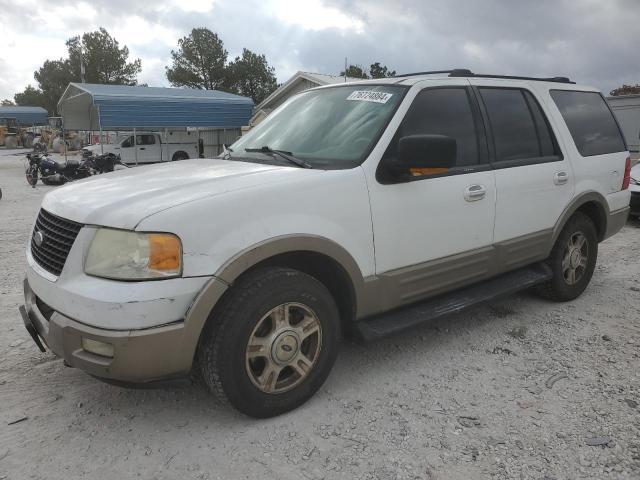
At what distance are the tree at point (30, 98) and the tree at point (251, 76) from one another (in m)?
27.1

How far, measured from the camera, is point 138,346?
223 centimetres

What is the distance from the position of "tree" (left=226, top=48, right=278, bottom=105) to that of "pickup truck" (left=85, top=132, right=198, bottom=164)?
3579 cm

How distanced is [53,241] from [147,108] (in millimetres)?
19310

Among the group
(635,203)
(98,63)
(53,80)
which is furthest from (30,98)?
(635,203)

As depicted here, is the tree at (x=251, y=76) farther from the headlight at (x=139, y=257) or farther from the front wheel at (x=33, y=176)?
the headlight at (x=139, y=257)

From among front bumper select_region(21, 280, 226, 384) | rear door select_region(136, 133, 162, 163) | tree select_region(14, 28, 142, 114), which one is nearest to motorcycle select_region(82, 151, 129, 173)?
rear door select_region(136, 133, 162, 163)

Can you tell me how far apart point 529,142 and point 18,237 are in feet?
22.5

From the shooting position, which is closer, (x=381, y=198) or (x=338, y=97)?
(x=381, y=198)

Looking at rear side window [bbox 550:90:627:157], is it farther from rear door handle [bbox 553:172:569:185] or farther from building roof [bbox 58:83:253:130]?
building roof [bbox 58:83:253:130]

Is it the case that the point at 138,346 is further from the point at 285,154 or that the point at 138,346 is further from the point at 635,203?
the point at 635,203

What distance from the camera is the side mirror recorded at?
2781 mm

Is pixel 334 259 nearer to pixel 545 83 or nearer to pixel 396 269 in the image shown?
pixel 396 269

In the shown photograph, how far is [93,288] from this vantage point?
7.40 ft

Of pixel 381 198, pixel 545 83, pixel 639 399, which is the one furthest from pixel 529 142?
pixel 639 399
